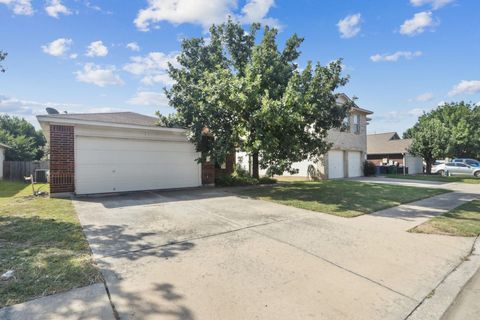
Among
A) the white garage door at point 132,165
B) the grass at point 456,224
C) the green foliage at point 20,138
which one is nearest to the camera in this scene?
the grass at point 456,224

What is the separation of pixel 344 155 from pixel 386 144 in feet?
52.7

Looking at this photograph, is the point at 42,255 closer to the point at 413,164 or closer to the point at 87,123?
the point at 87,123

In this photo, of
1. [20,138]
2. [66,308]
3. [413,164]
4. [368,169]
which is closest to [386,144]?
[413,164]

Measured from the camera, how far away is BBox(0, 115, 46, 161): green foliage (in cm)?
2603

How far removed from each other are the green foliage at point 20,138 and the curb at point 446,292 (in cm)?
3165

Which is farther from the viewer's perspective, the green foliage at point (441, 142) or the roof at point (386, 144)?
the roof at point (386, 144)

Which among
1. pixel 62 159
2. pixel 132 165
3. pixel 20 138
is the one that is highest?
pixel 20 138

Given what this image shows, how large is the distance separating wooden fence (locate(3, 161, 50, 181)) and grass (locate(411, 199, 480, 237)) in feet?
72.8

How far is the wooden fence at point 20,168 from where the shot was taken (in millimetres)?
18797

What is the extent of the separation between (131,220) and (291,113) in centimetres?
564

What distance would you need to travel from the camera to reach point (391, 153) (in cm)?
3077

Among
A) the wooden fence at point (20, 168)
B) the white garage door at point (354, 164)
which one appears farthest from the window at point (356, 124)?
the wooden fence at point (20, 168)

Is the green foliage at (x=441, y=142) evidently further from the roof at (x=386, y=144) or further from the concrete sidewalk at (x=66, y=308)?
the concrete sidewalk at (x=66, y=308)

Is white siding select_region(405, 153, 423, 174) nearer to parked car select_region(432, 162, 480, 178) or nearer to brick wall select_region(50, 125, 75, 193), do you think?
parked car select_region(432, 162, 480, 178)
